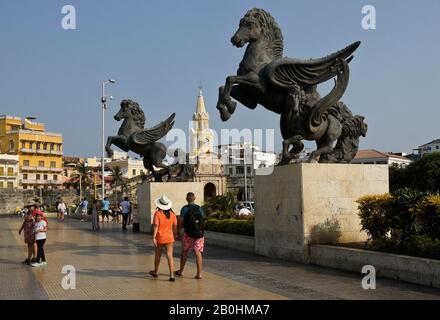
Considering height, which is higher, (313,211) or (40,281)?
(313,211)

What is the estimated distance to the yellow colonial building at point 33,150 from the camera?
83000 mm

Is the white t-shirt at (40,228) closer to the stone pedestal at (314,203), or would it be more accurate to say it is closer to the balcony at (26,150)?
the stone pedestal at (314,203)

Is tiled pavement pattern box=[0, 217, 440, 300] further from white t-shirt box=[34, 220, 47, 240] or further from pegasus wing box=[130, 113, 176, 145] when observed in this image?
pegasus wing box=[130, 113, 176, 145]

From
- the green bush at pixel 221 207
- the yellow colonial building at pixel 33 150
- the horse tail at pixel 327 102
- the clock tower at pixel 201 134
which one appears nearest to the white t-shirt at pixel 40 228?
the horse tail at pixel 327 102

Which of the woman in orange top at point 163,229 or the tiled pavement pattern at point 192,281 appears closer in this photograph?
the tiled pavement pattern at point 192,281

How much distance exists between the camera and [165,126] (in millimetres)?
20359

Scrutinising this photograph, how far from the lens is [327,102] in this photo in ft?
37.2

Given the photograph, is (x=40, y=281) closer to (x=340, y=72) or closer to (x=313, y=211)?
(x=313, y=211)

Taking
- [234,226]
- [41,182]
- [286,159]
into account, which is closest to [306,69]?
[286,159]

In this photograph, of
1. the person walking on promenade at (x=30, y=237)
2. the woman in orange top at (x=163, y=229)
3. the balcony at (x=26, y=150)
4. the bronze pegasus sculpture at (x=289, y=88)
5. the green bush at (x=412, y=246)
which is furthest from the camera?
the balcony at (x=26, y=150)

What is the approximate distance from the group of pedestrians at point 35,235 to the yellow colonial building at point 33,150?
247 ft
